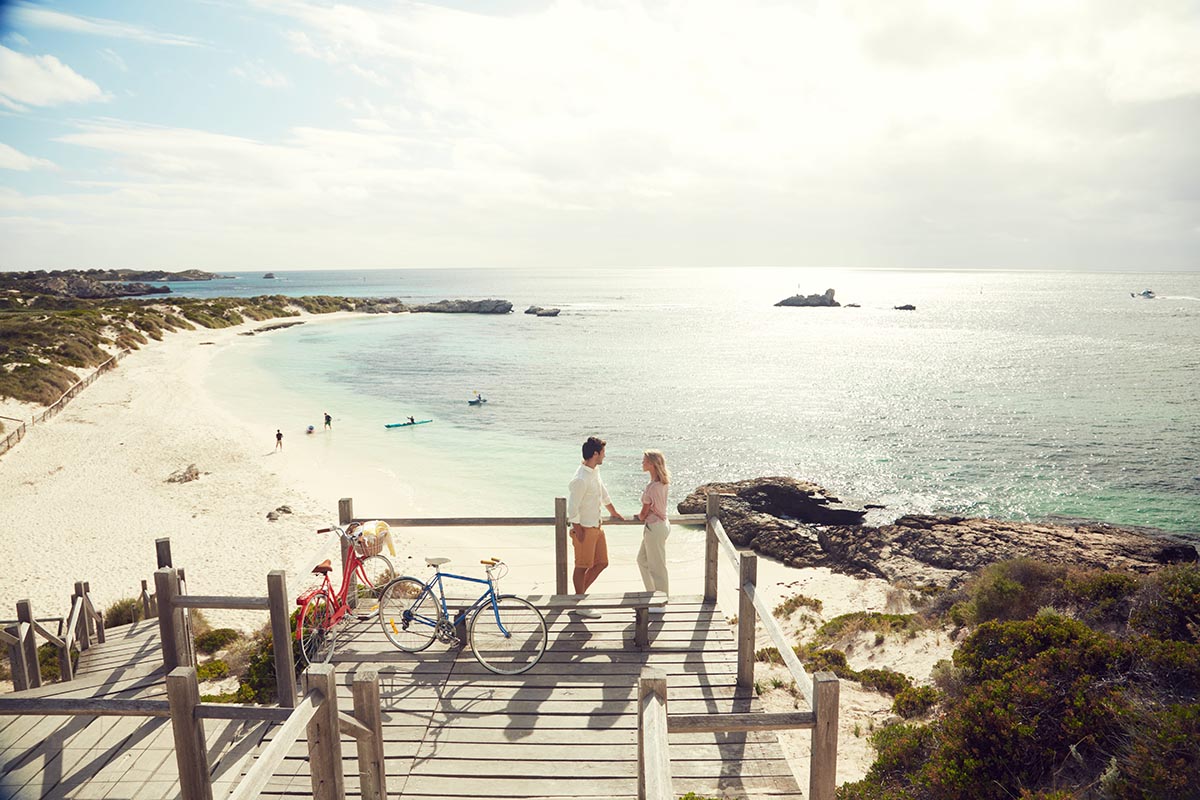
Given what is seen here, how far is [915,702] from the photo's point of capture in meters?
8.05

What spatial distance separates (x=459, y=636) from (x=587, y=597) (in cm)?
149

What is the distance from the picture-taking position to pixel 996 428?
37.1 metres

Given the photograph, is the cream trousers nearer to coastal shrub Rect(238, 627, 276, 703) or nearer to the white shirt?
the white shirt

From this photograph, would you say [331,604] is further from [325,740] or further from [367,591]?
[325,740]

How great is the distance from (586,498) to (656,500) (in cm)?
82

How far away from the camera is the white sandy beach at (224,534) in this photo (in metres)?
13.7

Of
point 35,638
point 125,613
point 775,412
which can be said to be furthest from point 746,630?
point 775,412

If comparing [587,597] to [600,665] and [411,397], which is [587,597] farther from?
[411,397]

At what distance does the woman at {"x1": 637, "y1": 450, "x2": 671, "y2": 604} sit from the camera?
7.59m

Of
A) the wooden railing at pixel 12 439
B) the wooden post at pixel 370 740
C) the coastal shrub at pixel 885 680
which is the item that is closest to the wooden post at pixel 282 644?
the wooden post at pixel 370 740

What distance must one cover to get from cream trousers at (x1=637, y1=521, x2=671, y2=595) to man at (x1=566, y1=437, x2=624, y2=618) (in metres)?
0.46

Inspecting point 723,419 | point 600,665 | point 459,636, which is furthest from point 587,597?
point 723,419

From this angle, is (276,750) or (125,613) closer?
(276,750)

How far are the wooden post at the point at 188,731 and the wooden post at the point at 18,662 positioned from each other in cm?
586
